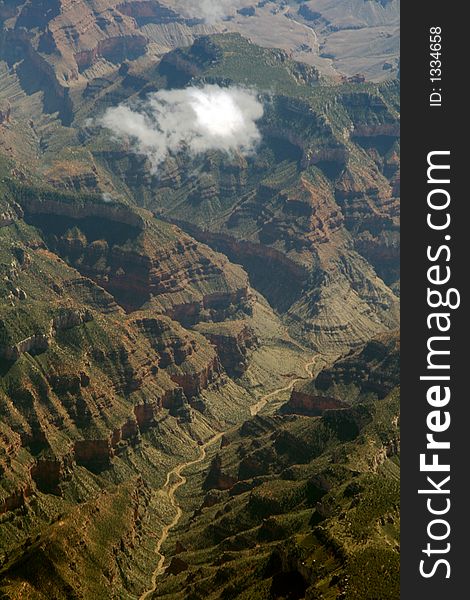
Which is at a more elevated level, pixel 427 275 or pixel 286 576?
pixel 427 275

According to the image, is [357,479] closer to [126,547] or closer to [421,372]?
[126,547]

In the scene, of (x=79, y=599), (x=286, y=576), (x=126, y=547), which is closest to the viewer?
(x=286, y=576)

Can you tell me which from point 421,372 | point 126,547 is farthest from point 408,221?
point 126,547

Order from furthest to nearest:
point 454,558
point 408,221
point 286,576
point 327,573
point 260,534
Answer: point 260,534 → point 286,576 → point 327,573 → point 408,221 → point 454,558

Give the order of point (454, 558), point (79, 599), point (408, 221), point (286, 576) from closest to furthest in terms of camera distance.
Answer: point (454, 558)
point (408, 221)
point (286, 576)
point (79, 599)

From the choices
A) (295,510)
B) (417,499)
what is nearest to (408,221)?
(417,499)

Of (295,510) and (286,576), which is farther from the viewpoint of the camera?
(295,510)

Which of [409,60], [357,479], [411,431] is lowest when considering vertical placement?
[411,431]

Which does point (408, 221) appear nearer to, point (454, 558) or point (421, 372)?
point (421, 372)

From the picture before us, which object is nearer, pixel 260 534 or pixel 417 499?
pixel 417 499
